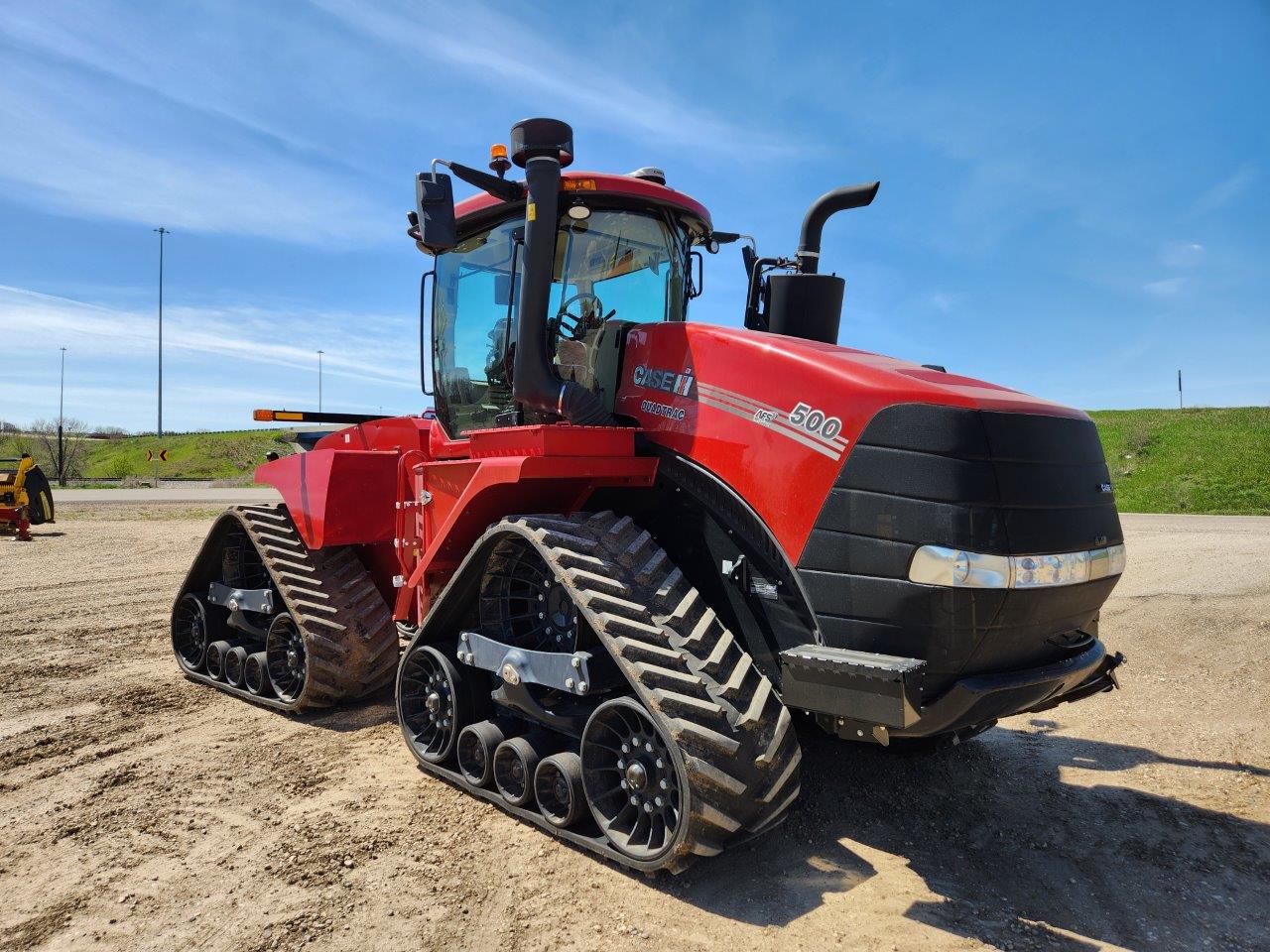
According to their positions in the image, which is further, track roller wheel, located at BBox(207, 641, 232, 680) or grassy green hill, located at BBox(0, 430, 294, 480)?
grassy green hill, located at BBox(0, 430, 294, 480)

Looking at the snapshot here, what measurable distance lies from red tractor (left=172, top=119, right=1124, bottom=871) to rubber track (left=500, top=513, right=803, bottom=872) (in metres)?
0.01

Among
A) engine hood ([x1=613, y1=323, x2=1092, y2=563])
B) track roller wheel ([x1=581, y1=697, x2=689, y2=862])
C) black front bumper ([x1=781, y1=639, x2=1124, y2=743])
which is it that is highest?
engine hood ([x1=613, y1=323, x2=1092, y2=563])

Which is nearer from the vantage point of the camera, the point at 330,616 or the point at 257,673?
the point at 330,616

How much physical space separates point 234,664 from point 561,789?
152 inches

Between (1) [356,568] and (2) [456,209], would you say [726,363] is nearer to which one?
(2) [456,209]

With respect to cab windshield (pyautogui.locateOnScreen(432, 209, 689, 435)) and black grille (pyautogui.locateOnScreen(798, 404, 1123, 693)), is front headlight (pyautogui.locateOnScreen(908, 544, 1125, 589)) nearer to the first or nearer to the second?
black grille (pyautogui.locateOnScreen(798, 404, 1123, 693))

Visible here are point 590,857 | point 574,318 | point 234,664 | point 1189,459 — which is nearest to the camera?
point 590,857

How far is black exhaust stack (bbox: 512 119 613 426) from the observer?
4215 millimetres

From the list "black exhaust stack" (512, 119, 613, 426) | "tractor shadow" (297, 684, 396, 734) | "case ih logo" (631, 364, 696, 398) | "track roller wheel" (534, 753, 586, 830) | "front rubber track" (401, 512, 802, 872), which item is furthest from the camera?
"tractor shadow" (297, 684, 396, 734)

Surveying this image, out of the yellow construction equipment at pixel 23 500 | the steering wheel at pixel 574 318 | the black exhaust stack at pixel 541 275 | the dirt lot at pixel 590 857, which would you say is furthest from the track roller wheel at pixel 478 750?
the yellow construction equipment at pixel 23 500

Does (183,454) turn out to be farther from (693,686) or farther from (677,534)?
(693,686)

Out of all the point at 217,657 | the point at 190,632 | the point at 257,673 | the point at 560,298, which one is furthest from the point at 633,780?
the point at 190,632

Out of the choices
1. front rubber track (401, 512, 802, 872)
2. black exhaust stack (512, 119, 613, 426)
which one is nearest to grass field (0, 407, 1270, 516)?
black exhaust stack (512, 119, 613, 426)

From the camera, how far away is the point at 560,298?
468 centimetres
